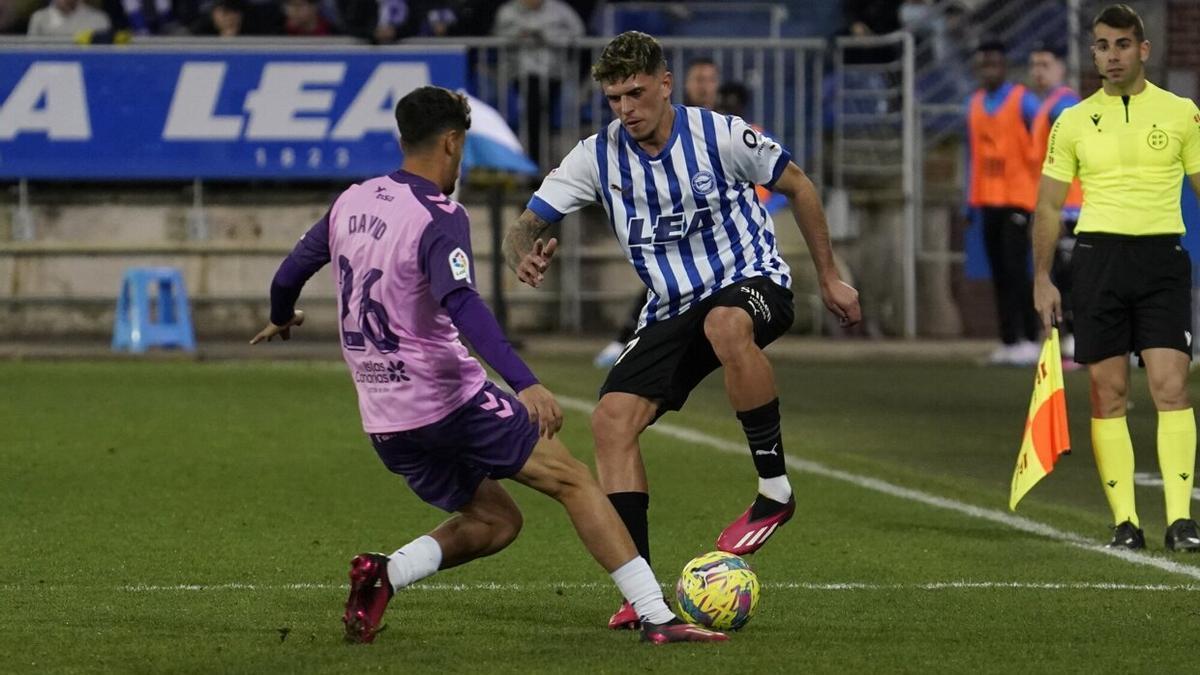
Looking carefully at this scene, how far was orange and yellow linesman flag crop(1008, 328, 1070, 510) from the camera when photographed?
9555 mm

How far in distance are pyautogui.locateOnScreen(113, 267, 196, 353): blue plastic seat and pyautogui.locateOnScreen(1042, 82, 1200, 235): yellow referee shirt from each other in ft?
38.6

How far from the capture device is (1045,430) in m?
9.62

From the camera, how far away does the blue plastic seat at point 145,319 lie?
20.2m

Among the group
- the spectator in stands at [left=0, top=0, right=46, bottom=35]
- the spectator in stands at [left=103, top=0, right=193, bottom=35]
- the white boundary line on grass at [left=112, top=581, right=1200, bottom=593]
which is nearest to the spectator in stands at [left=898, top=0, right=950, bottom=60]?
the spectator in stands at [left=103, top=0, right=193, bottom=35]

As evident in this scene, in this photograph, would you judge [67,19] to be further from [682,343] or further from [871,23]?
[682,343]

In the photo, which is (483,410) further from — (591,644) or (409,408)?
(591,644)

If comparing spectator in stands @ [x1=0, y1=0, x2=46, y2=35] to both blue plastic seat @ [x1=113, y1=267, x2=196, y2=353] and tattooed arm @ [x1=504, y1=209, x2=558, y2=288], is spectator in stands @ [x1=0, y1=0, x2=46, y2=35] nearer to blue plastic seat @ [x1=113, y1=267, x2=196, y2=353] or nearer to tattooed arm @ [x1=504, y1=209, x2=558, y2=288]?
blue plastic seat @ [x1=113, y1=267, x2=196, y2=353]

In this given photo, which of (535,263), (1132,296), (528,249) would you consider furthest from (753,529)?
(1132,296)

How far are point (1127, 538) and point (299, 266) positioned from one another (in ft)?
12.5

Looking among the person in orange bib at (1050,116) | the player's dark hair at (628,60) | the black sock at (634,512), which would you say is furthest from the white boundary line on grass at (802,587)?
the person in orange bib at (1050,116)

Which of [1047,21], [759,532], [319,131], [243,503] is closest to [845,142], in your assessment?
[1047,21]

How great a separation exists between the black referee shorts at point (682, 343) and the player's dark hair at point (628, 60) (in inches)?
31.5

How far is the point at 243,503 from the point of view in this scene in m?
10.5

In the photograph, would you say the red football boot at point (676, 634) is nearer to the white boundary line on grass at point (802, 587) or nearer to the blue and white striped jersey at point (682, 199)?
the white boundary line on grass at point (802, 587)
